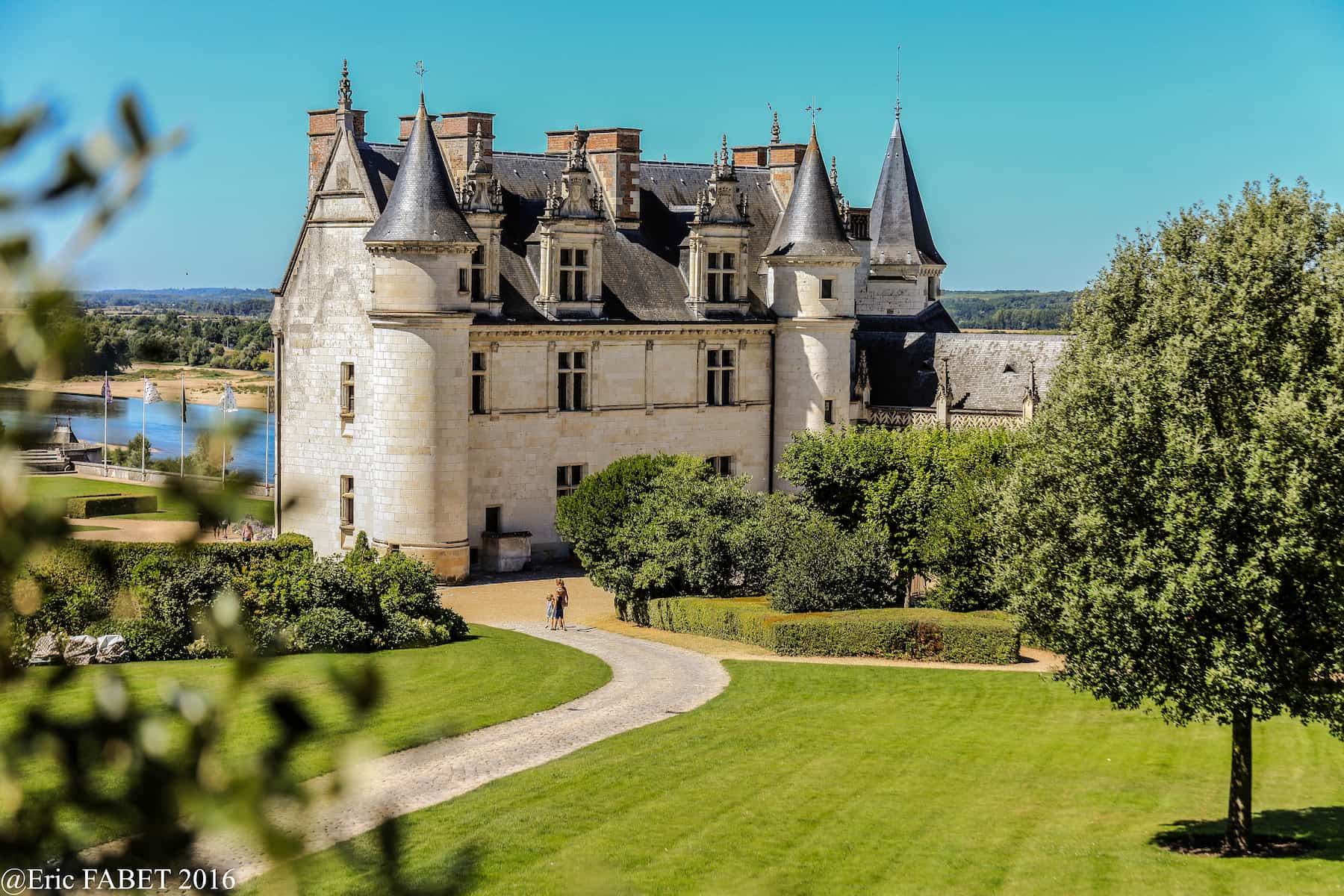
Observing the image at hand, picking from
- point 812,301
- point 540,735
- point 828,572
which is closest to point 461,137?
point 812,301

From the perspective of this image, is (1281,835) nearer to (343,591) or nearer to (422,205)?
(343,591)

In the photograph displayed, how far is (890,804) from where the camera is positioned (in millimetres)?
16172

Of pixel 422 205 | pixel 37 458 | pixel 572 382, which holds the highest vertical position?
pixel 422 205

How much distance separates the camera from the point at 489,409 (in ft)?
114

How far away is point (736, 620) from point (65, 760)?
2582 centimetres

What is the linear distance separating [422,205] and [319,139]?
5176 millimetres

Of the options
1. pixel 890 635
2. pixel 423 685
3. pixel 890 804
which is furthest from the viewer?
pixel 890 635

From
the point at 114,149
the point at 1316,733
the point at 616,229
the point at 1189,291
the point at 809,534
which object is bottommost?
the point at 1316,733

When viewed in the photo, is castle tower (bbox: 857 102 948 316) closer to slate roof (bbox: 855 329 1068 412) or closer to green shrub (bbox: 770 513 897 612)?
slate roof (bbox: 855 329 1068 412)

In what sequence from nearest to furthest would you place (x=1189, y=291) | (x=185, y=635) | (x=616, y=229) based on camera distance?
(x=1189, y=291) < (x=185, y=635) < (x=616, y=229)

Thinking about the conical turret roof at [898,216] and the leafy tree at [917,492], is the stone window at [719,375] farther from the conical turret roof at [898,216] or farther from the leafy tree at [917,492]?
the conical turret roof at [898,216]

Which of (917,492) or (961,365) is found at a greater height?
(961,365)

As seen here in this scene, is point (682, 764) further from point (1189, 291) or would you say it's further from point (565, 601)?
point (565, 601)

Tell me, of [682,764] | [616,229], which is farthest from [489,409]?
[682,764]
